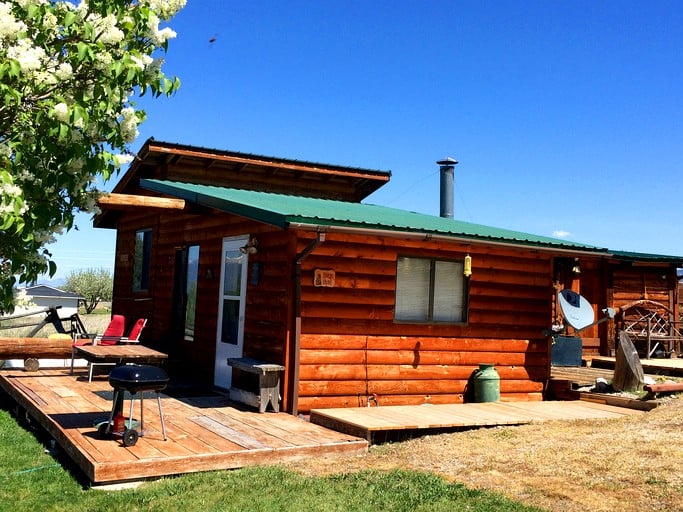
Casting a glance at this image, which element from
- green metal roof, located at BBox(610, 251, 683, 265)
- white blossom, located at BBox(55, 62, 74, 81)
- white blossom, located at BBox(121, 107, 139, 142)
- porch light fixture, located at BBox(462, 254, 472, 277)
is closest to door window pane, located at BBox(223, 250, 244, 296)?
porch light fixture, located at BBox(462, 254, 472, 277)

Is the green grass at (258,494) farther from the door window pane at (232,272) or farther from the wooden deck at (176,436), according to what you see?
the door window pane at (232,272)

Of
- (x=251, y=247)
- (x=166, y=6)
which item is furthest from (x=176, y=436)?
(x=166, y=6)

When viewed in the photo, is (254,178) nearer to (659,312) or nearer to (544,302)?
(544,302)

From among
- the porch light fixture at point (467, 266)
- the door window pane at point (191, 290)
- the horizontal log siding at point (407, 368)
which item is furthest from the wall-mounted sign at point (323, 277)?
the door window pane at point (191, 290)

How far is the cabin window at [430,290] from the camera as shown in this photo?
974 centimetres

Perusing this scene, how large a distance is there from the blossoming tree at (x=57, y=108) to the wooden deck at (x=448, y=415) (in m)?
4.63

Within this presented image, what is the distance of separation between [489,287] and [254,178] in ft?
20.4

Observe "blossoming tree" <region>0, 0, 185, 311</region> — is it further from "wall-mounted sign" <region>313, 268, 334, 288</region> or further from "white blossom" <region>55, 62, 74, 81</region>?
"wall-mounted sign" <region>313, 268, 334, 288</region>

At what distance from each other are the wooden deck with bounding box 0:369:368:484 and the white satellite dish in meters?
5.53

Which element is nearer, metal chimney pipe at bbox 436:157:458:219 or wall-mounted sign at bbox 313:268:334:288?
wall-mounted sign at bbox 313:268:334:288

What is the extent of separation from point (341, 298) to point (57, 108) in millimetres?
5880

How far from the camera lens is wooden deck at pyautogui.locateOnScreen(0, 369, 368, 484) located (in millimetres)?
5941

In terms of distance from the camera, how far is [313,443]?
6961 mm

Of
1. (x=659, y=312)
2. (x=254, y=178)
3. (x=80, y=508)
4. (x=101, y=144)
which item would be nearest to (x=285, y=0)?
(x=254, y=178)
